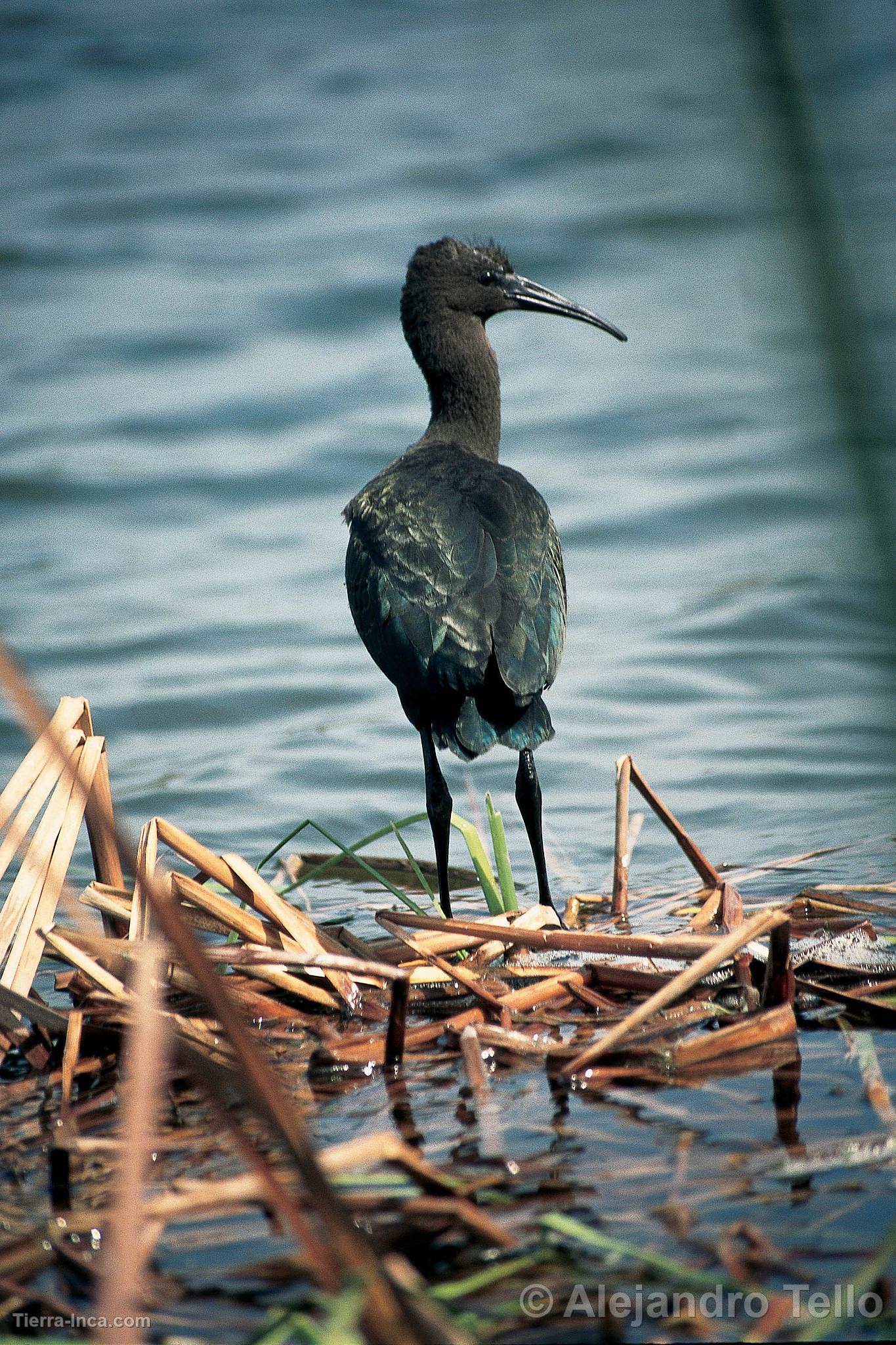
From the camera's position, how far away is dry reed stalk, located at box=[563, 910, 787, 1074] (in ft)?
7.68

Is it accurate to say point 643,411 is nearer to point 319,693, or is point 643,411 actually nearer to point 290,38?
point 319,693

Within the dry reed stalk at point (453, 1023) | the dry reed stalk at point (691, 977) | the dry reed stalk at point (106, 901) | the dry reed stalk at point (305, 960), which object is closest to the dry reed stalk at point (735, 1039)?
the dry reed stalk at point (691, 977)

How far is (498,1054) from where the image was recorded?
2645mm

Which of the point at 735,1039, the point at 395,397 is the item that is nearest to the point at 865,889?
the point at 735,1039

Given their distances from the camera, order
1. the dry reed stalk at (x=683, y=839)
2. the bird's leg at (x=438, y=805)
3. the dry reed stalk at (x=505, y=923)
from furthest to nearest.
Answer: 1. the bird's leg at (x=438, y=805)
2. the dry reed stalk at (x=683, y=839)
3. the dry reed stalk at (x=505, y=923)

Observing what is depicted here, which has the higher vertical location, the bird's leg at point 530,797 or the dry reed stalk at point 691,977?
the bird's leg at point 530,797

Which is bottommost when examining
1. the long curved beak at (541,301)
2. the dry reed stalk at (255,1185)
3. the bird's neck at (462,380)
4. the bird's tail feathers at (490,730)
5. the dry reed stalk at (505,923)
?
the dry reed stalk at (255,1185)

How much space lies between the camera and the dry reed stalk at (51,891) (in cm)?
275

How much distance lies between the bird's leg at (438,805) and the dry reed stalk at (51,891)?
135cm

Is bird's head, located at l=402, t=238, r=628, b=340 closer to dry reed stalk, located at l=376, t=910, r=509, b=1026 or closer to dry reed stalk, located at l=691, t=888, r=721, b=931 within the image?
dry reed stalk, located at l=691, t=888, r=721, b=931

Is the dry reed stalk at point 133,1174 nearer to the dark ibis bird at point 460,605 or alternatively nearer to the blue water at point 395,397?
the blue water at point 395,397

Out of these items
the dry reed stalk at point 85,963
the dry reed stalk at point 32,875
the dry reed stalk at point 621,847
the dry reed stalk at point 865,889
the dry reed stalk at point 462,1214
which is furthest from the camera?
the dry reed stalk at point 621,847

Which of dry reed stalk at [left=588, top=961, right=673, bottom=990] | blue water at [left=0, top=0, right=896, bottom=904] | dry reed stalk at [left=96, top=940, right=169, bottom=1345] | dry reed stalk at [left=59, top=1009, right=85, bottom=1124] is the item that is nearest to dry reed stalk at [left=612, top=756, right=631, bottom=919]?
blue water at [left=0, top=0, right=896, bottom=904]

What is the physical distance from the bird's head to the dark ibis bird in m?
0.56
